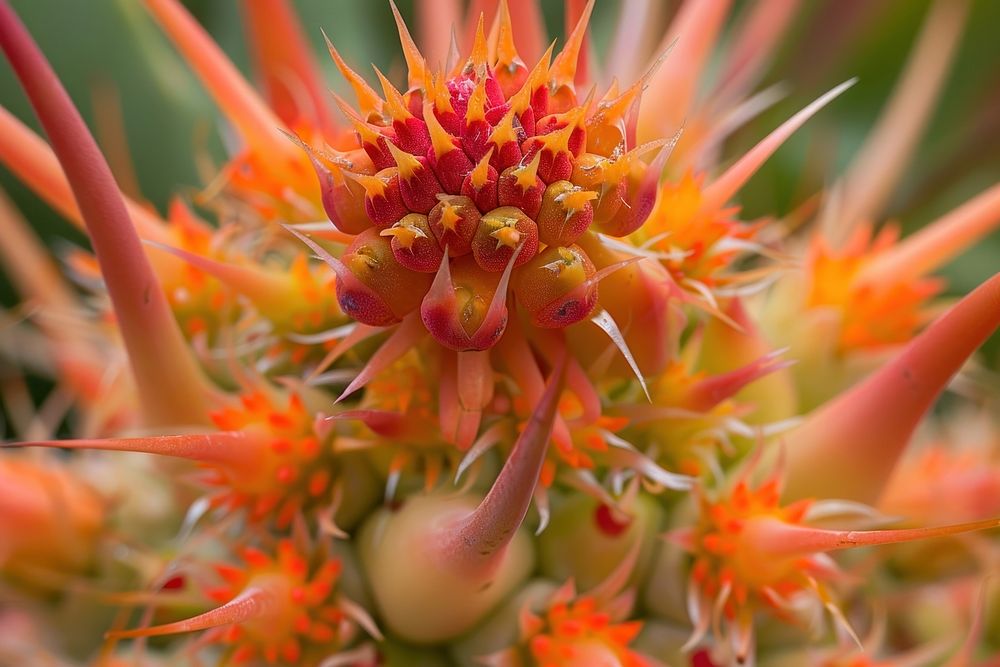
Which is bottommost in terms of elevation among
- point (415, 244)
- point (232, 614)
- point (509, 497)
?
point (232, 614)

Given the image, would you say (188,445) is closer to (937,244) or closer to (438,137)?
(438,137)

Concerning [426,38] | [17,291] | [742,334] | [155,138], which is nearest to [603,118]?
[742,334]

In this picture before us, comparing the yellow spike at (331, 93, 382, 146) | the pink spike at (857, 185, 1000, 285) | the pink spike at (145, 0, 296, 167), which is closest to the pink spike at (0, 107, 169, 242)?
the pink spike at (145, 0, 296, 167)

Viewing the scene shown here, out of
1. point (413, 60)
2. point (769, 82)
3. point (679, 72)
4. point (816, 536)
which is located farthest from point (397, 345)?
point (769, 82)

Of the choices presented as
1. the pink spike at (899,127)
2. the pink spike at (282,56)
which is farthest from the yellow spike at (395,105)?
the pink spike at (899,127)

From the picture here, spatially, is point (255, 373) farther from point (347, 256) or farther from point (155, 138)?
point (155, 138)

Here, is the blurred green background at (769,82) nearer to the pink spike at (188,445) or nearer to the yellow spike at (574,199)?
the pink spike at (188,445)
